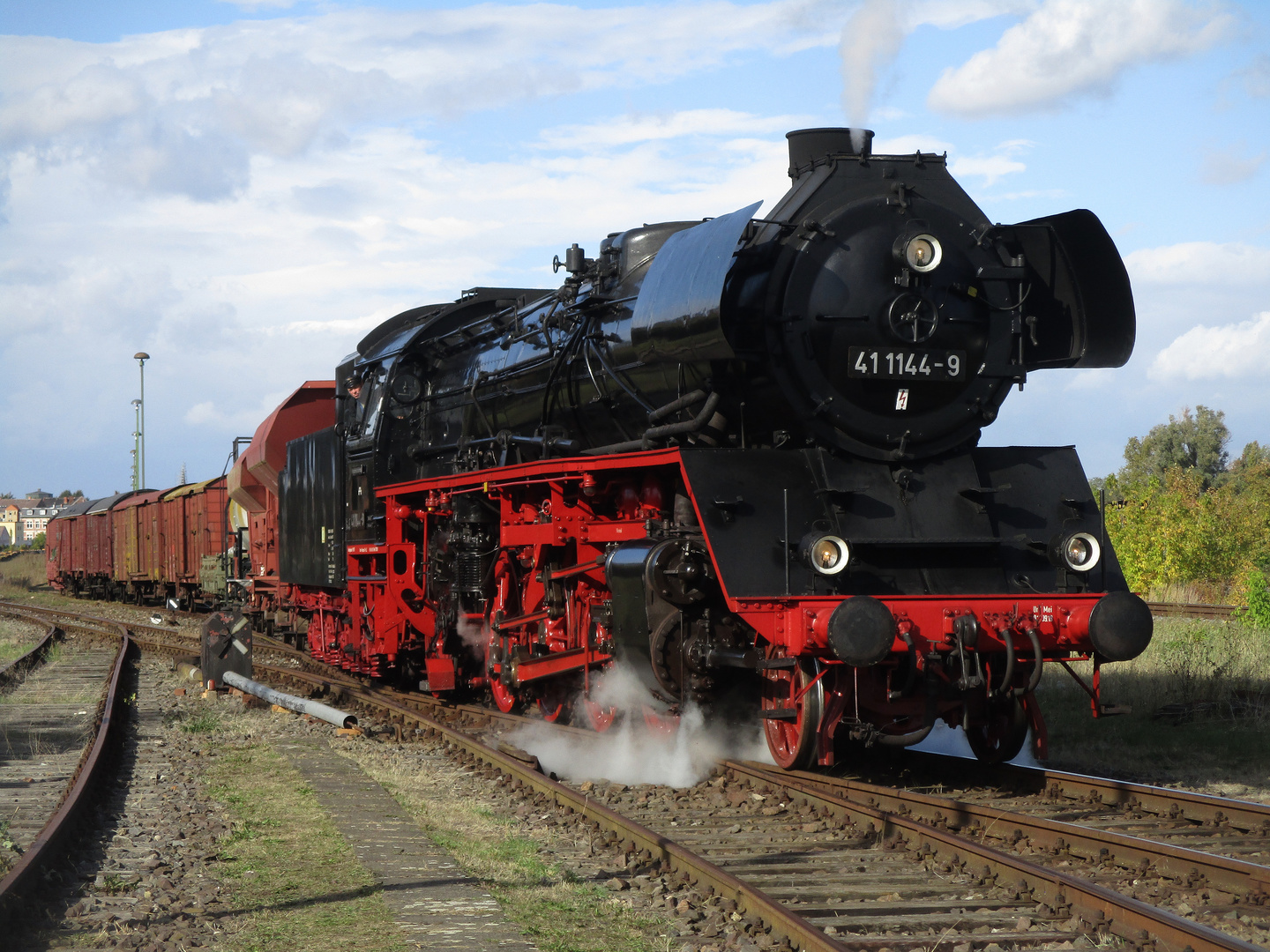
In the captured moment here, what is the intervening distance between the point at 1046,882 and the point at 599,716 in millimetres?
4434

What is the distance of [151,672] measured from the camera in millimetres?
15570

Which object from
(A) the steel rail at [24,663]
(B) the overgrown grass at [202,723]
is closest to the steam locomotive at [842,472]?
(B) the overgrown grass at [202,723]

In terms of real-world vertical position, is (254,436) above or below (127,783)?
above

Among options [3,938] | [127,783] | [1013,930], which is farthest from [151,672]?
[1013,930]

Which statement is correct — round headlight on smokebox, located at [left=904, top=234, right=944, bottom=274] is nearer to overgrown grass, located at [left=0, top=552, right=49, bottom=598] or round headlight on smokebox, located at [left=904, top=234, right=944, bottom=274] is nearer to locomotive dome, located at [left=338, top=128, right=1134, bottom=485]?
locomotive dome, located at [left=338, top=128, right=1134, bottom=485]

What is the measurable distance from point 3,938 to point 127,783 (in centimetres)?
361

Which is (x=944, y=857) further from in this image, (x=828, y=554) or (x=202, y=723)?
(x=202, y=723)

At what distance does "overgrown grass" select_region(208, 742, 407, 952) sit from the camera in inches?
181

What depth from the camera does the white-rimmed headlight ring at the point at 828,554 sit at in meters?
6.48

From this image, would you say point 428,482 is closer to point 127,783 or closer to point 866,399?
point 127,783

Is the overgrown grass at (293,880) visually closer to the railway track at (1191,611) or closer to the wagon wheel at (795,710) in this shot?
the wagon wheel at (795,710)

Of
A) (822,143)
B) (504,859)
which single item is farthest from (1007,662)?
(822,143)

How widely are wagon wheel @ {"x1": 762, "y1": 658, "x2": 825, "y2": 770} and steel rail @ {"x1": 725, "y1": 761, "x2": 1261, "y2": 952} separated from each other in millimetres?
233

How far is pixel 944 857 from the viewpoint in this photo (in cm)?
536
